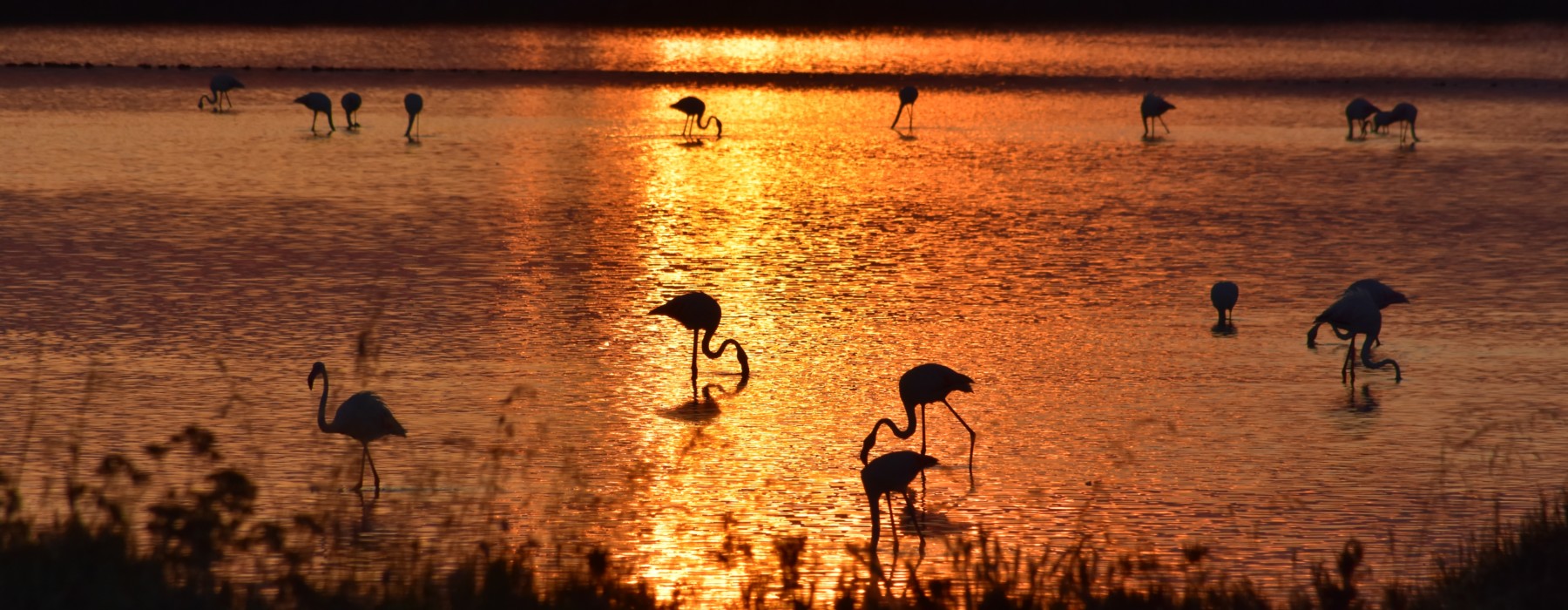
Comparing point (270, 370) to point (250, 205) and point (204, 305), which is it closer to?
point (204, 305)

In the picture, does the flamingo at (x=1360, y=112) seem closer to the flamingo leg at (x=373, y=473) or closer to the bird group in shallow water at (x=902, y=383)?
the bird group in shallow water at (x=902, y=383)

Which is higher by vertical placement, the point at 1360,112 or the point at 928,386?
the point at 1360,112

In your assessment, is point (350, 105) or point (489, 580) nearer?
point (489, 580)

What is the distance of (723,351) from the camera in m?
9.62

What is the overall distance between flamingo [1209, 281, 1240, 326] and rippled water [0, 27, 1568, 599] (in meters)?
0.14

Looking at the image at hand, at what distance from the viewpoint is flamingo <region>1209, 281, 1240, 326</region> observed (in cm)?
1049

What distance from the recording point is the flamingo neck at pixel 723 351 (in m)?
9.23

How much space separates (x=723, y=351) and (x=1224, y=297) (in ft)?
9.75

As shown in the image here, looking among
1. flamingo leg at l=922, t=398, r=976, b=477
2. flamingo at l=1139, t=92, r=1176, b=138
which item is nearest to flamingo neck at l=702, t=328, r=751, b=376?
flamingo leg at l=922, t=398, r=976, b=477

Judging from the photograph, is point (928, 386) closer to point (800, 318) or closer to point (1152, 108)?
point (800, 318)

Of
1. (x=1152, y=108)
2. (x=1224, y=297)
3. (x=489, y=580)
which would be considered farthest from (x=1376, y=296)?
(x=1152, y=108)

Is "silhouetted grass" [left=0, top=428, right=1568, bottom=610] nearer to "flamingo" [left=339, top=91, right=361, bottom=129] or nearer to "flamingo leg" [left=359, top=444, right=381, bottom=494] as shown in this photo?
"flamingo leg" [left=359, top=444, right=381, bottom=494]

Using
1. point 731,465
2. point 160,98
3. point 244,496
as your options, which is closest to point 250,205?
point 731,465

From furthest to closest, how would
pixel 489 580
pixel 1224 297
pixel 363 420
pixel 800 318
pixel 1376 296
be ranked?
pixel 800 318 → pixel 1224 297 → pixel 1376 296 → pixel 363 420 → pixel 489 580
